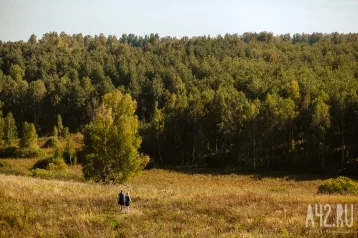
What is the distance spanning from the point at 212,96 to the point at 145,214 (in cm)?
6129

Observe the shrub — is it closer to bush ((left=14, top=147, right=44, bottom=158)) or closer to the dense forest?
bush ((left=14, top=147, right=44, bottom=158))

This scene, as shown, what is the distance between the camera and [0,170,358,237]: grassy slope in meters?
13.7

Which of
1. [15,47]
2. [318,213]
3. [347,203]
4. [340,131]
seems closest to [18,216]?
[318,213]

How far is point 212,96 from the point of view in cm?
7600

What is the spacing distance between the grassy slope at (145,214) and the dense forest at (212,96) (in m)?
40.9

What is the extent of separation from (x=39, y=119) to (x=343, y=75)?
8940 centimetres

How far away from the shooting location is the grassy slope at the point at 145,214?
13664 millimetres

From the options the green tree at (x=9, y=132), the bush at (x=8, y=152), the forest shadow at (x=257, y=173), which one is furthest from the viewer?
the green tree at (x=9, y=132)

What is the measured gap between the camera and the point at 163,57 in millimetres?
144750

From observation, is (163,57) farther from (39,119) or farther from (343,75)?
(343,75)

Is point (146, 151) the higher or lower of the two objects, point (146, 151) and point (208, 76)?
the lower

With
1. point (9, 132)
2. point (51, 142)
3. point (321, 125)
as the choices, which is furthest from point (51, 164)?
point (321, 125)

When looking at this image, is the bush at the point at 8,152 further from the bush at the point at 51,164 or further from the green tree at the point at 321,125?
the green tree at the point at 321,125

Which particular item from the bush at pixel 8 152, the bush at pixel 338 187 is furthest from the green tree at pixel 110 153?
the bush at pixel 8 152
